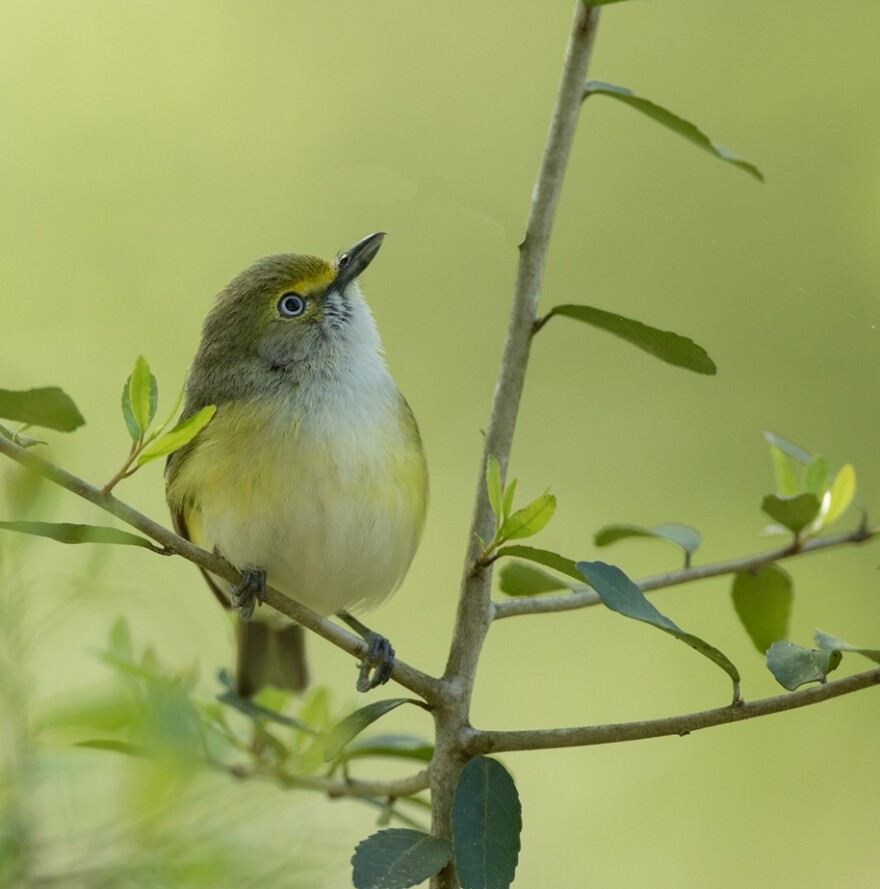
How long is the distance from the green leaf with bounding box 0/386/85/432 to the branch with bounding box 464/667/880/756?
736 millimetres

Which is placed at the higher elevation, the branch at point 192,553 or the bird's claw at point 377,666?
the branch at point 192,553

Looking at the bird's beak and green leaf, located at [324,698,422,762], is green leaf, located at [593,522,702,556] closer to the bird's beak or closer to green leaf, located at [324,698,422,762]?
green leaf, located at [324,698,422,762]

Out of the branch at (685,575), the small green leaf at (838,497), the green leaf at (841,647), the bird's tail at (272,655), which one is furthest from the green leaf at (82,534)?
the bird's tail at (272,655)

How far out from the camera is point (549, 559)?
5.66 ft

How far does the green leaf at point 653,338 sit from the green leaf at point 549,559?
46 cm

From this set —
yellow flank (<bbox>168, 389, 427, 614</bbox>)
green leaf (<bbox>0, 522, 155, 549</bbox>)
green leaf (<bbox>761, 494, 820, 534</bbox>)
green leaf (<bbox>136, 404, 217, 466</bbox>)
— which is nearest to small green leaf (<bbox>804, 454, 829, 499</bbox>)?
green leaf (<bbox>761, 494, 820, 534</bbox>)

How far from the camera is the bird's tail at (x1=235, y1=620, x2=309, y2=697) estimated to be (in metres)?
3.73

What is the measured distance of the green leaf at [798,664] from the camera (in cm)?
155

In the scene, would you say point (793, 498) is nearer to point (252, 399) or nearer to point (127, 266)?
point (252, 399)

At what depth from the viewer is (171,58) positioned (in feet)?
19.4

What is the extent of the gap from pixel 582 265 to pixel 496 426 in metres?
3.57

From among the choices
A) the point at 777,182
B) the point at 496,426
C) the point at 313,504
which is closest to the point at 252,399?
the point at 313,504

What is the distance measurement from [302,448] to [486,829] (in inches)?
55.3

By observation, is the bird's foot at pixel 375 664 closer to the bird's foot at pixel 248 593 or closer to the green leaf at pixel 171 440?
the bird's foot at pixel 248 593
